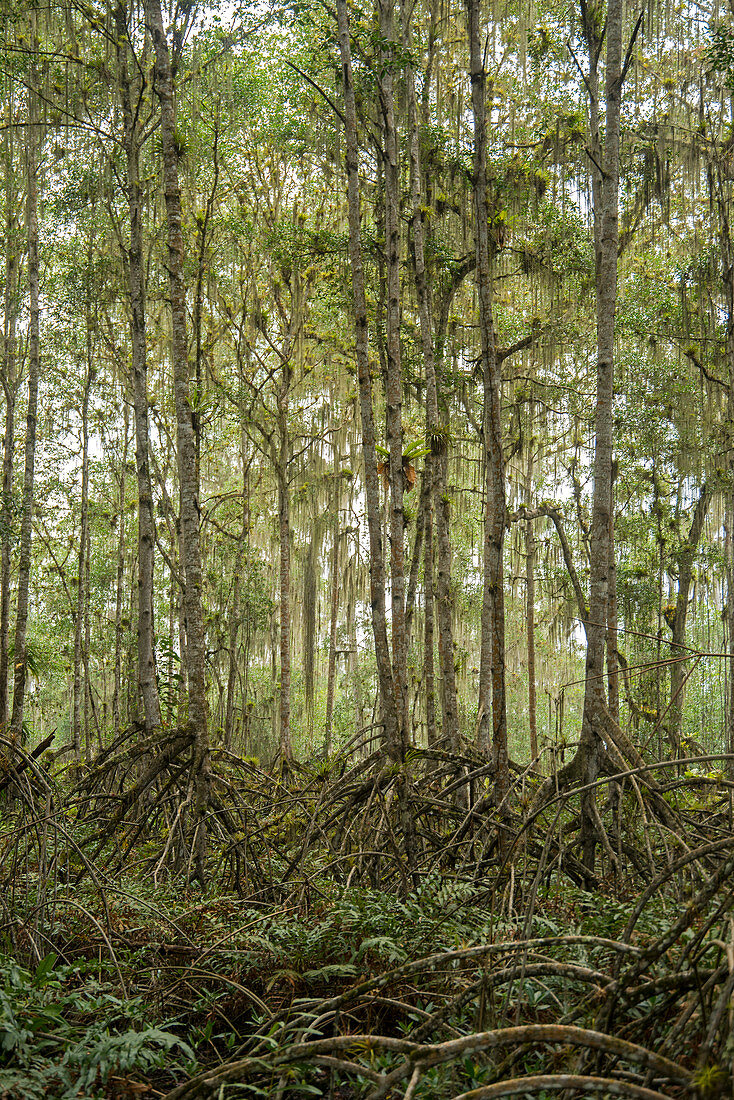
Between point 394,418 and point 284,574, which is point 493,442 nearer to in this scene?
point 394,418

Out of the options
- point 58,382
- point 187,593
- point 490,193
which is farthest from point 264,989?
point 58,382

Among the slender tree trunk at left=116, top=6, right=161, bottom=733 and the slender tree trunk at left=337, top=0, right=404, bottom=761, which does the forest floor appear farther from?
the slender tree trunk at left=116, top=6, right=161, bottom=733

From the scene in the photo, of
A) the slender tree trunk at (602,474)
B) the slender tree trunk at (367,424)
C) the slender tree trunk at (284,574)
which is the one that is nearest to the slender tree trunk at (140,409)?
the slender tree trunk at (367,424)

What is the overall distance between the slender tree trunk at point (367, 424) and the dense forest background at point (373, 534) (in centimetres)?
3

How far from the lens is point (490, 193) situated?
893 cm

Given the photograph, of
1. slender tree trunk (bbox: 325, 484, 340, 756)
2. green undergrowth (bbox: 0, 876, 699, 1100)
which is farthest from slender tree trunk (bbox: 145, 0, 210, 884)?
slender tree trunk (bbox: 325, 484, 340, 756)

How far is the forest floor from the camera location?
1.78 meters

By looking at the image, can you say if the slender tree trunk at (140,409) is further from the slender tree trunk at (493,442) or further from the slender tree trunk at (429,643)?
the slender tree trunk at (493,442)

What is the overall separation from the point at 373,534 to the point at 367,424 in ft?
2.51

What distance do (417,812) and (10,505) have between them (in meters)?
5.17

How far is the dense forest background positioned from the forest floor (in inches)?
1.0

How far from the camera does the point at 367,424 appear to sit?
17.7 feet

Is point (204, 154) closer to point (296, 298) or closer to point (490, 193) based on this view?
point (296, 298)

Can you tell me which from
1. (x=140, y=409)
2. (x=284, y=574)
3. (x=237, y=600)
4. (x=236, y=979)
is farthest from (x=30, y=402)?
(x=236, y=979)
